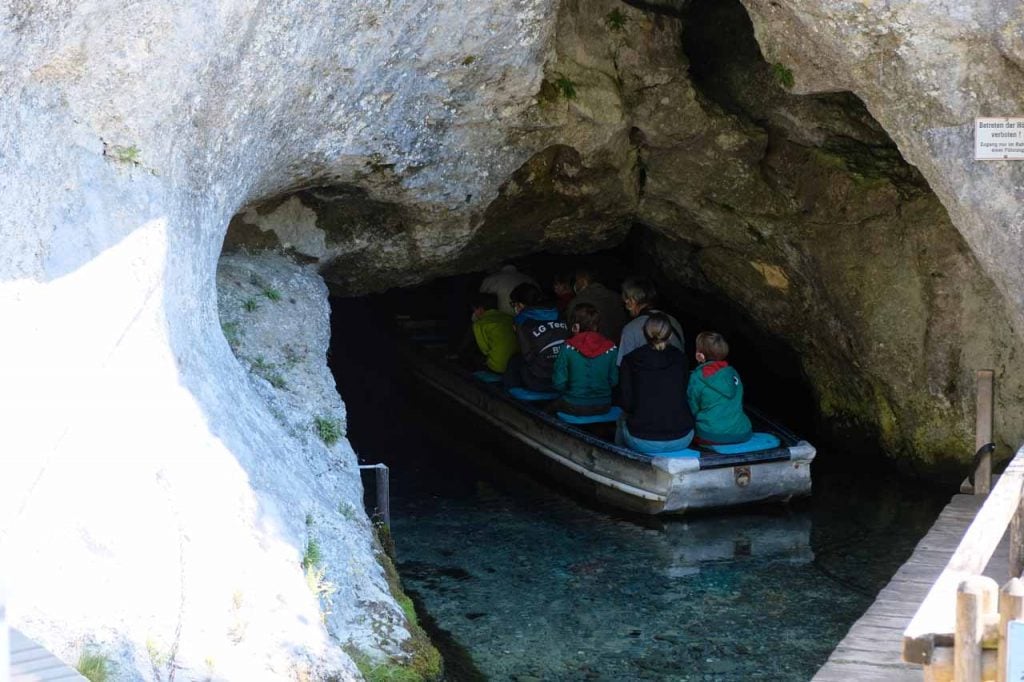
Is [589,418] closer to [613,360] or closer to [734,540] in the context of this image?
[613,360]

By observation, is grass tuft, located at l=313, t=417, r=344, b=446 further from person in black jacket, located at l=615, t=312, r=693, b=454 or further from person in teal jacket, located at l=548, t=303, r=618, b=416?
person in teal jacket, located at l=548, t=303, r=618, b=416

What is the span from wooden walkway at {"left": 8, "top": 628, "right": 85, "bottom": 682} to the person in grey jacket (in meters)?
7.03

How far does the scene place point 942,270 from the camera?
10.0 meters

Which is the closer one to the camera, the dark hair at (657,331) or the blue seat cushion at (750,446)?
the dark hair at (657,331)

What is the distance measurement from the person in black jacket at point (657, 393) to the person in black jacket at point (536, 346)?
4.87 feet

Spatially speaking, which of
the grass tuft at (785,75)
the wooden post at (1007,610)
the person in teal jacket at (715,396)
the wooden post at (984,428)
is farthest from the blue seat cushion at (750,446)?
the wooden post at (1007,610)

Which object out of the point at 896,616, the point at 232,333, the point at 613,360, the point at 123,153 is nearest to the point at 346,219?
the point at 232,333

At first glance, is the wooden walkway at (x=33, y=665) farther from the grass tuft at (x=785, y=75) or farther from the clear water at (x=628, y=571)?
the grass tuft at (x=785, y=75)

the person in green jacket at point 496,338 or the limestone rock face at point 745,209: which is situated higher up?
the limestone rock face at point 745,209

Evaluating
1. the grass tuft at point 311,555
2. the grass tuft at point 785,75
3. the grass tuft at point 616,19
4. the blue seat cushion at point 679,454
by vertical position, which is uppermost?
the grass tuft at point 616,19

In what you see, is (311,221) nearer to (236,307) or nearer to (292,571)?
(236,307)

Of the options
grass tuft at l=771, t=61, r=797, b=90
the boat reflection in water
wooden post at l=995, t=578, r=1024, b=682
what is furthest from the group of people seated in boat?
wooden post at l=995, t=578, r=1024, b=682

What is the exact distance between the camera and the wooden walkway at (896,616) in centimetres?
603

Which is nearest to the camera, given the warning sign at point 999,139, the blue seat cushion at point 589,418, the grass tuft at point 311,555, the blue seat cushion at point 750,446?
the grass tuft at point 311,555
